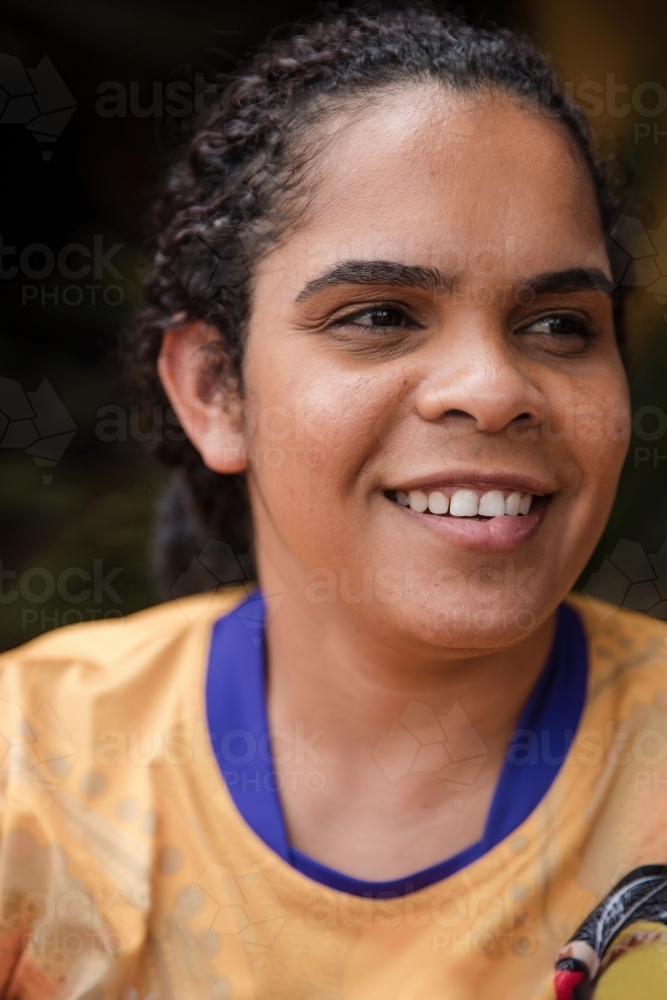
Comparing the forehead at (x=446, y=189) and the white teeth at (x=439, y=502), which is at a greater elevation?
the forehead at (x=446, y=189)

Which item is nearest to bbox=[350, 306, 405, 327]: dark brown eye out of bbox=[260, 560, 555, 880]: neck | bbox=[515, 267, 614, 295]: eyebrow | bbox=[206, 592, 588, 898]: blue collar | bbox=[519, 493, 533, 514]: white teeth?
bbox=[515, 267, 614, 295]: eyebrow

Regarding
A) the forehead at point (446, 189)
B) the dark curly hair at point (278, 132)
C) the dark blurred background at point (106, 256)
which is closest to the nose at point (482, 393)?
the forehead at point (446, 189)

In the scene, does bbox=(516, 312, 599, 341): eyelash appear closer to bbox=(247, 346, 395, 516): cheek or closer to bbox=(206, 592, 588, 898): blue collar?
bbox=(247, 346, 395, 516): cheek

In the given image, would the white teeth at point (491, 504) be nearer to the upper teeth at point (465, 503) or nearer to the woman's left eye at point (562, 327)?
the upper teeth at point (465, 503)

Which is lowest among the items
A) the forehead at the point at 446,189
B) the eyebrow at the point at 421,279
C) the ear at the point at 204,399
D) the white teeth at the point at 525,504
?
the white teeth at the point at 525,504

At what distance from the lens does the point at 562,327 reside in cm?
121

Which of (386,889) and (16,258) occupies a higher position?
(16,258)

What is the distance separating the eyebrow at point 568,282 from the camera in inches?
44.9

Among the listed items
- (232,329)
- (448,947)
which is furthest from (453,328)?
(448,947)

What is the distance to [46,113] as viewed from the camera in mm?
2316

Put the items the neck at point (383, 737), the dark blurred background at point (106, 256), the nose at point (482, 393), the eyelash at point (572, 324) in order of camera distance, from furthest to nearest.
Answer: the dark blurred background at point (106, 256) → the neck at point (383, 737) → the eyelash at point (572, 324) → the nose at point (482, 393)

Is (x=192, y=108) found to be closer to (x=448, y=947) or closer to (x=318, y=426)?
(x=318, y=426)

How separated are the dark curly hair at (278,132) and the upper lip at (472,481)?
1.08ft

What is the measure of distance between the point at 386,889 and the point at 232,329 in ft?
2.42
